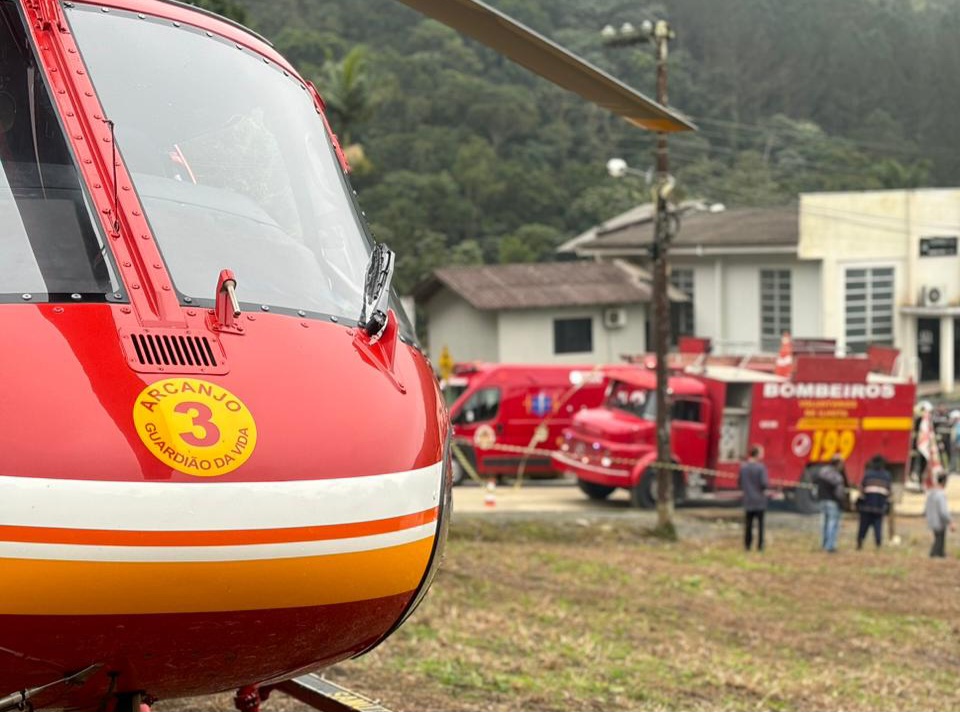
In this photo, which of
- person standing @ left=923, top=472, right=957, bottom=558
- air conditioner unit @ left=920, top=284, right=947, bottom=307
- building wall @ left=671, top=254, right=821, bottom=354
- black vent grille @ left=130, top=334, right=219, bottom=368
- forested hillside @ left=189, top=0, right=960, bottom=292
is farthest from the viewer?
forested hillside @ left=189, top=0, right=960, bottom=292

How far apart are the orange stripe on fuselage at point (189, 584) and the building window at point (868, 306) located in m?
39.2

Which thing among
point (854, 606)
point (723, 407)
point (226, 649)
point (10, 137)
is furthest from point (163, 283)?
point (723, 407)

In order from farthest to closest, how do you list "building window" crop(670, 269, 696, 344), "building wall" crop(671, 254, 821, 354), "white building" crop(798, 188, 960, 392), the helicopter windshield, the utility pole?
"building window" crop(670, 269, 696, 344) < "building wall" crop(671, 254, 821, 354) < "white building" crop(798, 188, 960, 392) < the utility pole < the helicopter windshield

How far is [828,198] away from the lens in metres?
40.5

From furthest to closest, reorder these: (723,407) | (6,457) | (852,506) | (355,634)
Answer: (852,506)
(723,407)
(355,634)
(6,457)

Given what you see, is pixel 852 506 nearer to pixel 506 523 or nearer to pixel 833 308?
pixel 506 523

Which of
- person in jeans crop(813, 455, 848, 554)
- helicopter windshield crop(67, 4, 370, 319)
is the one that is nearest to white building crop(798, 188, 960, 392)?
person in jeans crop(813, 455, 848, 554)

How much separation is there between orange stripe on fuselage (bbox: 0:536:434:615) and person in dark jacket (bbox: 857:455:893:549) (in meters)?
17.5

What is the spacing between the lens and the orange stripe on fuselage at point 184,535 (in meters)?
3.21

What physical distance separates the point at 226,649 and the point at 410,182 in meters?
54.6

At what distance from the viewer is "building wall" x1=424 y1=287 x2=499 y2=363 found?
1566 inches

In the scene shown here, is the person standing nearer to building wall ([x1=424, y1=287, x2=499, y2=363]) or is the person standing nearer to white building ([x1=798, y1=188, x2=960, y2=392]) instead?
building wall ([x1=424, y1=287, x2=499, y2=363])

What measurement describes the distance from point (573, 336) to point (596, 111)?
110 ft

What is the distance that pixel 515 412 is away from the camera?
88.9 ft
